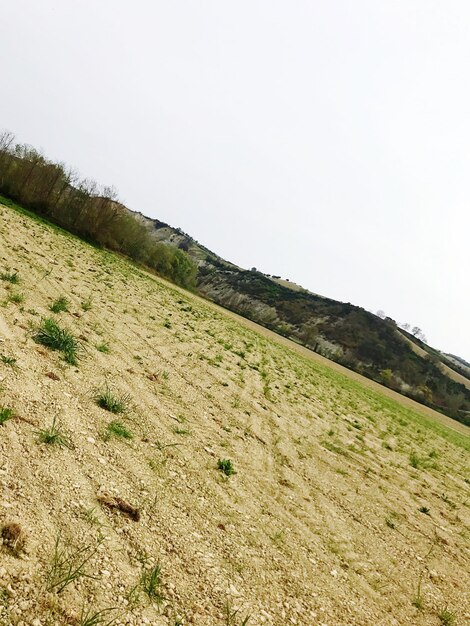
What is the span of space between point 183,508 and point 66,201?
68.5 metres

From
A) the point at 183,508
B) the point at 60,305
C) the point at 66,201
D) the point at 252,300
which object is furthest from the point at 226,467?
the point at 252,300

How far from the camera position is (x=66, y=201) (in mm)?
62906

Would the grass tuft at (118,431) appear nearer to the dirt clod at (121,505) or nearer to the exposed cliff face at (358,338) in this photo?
the dirt clod at (121,505)

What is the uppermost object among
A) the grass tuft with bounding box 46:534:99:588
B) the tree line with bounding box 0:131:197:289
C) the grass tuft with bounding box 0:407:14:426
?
the tree line with bounding box 0:131:197:289

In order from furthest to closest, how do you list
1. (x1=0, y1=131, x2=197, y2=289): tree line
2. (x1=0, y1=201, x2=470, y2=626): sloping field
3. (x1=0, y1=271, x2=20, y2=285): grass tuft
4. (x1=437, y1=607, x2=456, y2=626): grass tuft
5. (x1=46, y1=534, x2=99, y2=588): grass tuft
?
(x1=0, y1=131, x2=197, y2=289): tree line → (x1=0, y1=271, x2=20, y2=285): grass tuft → (x1=437, y1=607, x2=456, y2=626): grass tuft → (x1=0, y1=201, x2=470, y2=626): sloping field → (x1=46, y1=534, x2=99, y2=588): grass tuft

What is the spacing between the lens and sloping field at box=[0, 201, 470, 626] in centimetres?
376

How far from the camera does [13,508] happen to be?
3885mm

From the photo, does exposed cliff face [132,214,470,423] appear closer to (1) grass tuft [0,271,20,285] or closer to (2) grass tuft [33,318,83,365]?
(1) grass tuft [0,271,20,285]

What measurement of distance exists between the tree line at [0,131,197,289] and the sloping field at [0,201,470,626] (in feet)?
178

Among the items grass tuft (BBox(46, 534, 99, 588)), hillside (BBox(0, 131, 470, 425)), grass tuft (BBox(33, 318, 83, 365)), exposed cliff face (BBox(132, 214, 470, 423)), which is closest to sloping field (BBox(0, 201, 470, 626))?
grass tuft (BBox(46, 534, 99, 588))

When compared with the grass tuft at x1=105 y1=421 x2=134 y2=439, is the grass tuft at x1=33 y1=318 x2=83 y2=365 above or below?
above

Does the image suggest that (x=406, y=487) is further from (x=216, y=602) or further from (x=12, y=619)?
(x=12, y=619)

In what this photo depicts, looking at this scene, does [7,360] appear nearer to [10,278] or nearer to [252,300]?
[10,278]

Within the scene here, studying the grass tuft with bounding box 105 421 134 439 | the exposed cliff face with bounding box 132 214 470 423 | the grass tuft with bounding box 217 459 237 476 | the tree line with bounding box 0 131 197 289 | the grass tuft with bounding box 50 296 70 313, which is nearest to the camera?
the grass tuft with bounding box 105 421 134 439
